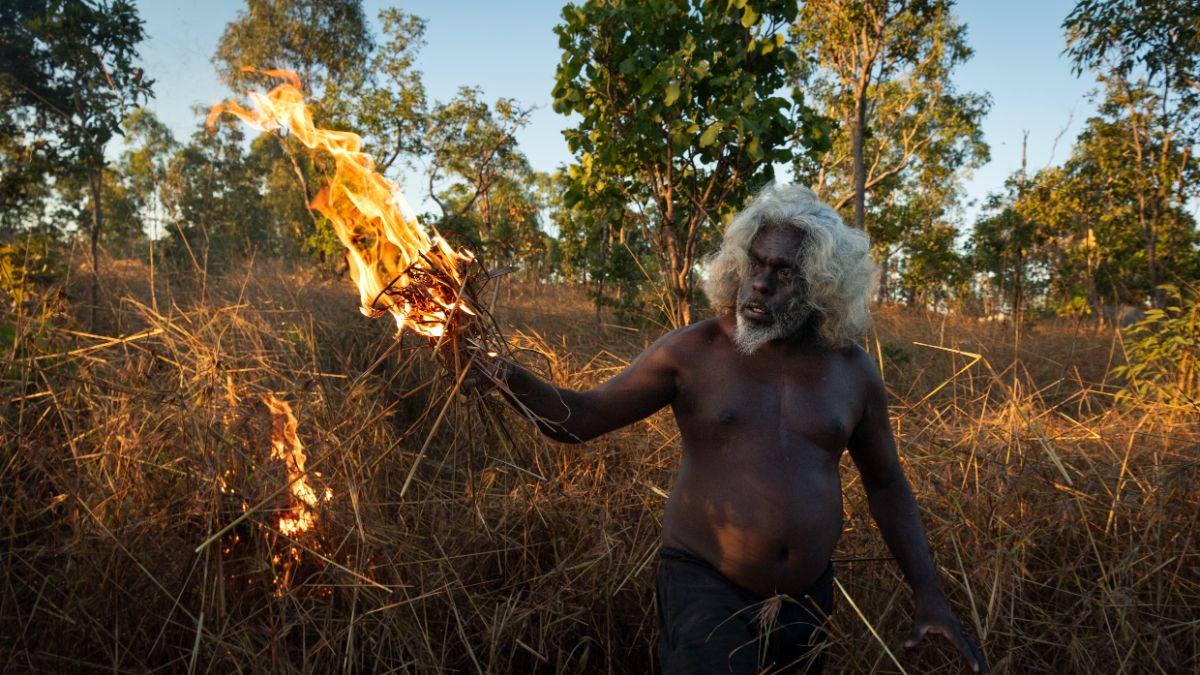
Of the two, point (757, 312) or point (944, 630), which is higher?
point (757, 312)

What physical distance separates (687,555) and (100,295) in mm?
8064

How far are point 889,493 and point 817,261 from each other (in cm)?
76

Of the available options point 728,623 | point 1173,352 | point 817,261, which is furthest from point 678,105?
point 1173,352

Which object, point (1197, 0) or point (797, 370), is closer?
point (797, 370)

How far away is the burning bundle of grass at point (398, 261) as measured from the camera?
2029 mm

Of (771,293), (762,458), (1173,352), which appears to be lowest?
(762,458)

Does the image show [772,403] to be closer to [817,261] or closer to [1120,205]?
[817,261]

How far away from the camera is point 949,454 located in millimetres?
3865

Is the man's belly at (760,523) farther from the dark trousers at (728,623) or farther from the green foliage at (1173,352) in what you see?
the green foliage at (1173,352)

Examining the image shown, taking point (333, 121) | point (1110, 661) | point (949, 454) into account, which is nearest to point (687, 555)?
point (1110, 661)

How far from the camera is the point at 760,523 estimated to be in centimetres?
212

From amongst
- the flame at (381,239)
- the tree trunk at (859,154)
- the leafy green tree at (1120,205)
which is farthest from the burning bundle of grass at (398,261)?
the leafy green tree at (1120,205)

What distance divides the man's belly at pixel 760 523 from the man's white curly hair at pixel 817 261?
1.52ft

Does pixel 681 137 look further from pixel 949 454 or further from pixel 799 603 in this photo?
pixel 799 603
